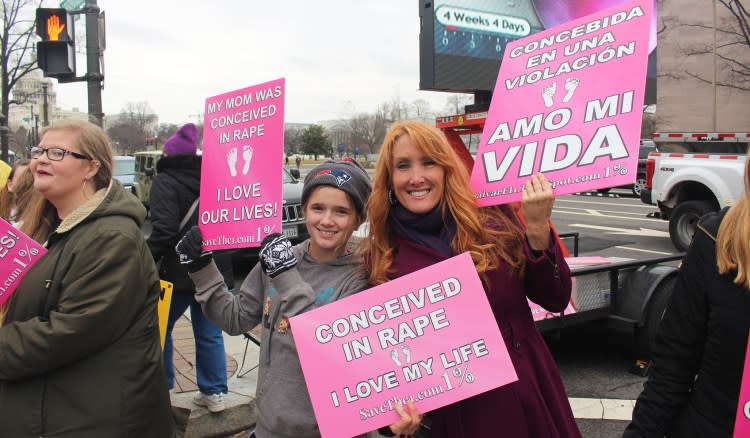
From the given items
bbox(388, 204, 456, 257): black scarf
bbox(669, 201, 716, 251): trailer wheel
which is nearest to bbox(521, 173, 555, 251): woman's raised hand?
bbox(388, 204, 456, 257): black scarf

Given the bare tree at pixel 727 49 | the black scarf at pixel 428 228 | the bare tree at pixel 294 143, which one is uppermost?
the bare tree at pixel 294 143

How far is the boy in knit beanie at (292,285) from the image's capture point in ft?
6.40

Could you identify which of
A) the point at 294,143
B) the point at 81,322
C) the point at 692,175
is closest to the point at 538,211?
the point at 81,322

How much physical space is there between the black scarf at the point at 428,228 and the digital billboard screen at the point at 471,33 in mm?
4297

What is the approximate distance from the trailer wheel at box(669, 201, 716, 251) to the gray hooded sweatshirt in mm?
9592

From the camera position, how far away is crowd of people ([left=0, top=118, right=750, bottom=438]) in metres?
1.71

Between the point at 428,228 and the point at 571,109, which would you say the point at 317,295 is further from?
the point at 571,109

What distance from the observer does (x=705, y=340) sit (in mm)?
1649

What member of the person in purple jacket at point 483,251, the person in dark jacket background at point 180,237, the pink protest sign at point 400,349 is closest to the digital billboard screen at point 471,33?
the person in dark jacket background at point 180,237

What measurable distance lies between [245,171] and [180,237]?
1.43 metres

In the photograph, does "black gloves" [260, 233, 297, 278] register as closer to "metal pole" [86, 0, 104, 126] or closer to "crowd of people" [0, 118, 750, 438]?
"crowd of people" [0, 118, 750, 438]

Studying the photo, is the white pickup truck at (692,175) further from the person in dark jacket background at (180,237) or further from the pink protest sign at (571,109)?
the pink protest sign at (571,109)

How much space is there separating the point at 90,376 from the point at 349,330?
0.92 meters

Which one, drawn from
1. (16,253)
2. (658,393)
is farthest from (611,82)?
(16,253)
